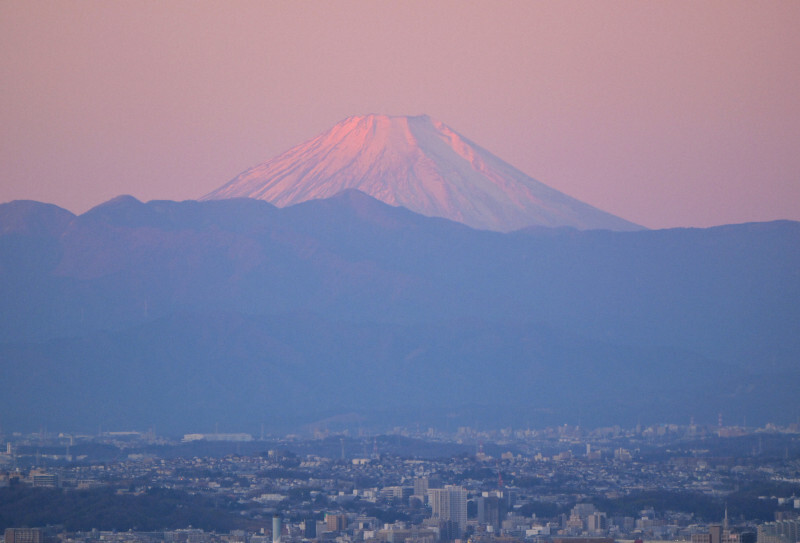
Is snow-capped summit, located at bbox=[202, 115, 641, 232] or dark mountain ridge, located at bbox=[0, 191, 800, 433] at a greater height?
snow-capped summit, located at bbox=[202, 115, 641, 232]

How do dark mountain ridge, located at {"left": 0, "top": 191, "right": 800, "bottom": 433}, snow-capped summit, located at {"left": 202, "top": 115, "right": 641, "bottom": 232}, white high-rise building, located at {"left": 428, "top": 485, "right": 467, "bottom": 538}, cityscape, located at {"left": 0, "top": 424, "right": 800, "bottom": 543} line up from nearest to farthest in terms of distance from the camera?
cityscape, located at {"left": 0, "top": 424, "right": 800, "bottom": 543}, white high-rise building, located at {"left": 428, "top": 485, "right": 467, "bottom": 538}, dark mountain ridge, located at {"left": 0, "top": 191, "right": 800, "bottom": 433}, snow-capped summit, located at {"left": 202, "top": 115, "right": 641, "bottom": 232}

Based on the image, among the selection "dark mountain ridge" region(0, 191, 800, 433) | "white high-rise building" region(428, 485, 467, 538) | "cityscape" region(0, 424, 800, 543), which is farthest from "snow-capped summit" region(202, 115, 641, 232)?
"white high-rise building" region(428, 485, 467, 538)

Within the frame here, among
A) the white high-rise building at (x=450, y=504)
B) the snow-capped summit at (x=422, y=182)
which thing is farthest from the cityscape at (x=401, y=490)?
the snow-capped summit at (x=422, y=182)

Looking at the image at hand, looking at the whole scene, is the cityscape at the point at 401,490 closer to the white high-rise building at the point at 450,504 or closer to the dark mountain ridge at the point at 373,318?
the white high-rise building at the point at 450,504

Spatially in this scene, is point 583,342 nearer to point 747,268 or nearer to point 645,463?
point 747,268

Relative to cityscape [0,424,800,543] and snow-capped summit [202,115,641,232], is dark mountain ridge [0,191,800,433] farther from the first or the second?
cityscape [0,424,800,543]

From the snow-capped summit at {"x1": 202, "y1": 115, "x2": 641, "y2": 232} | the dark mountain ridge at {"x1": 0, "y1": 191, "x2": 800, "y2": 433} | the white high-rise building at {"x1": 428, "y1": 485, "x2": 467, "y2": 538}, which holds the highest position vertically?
the snow-capped summit at {"x1": 202, "y1": 115, "x2": 641, "y2": 232}
